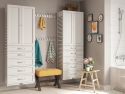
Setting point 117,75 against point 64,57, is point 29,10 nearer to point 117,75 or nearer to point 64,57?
point 64,57

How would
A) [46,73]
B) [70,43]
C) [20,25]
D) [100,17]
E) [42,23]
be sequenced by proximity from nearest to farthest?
[20,25], [46,73], [100,17], [42,23], [70,43]

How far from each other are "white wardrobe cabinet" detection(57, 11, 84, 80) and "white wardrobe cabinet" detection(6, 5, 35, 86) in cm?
88

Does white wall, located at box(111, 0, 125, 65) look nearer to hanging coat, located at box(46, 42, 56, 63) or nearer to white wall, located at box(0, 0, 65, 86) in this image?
white wall, located at box(0, 0, 65, 86)

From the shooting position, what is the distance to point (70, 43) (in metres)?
6.24

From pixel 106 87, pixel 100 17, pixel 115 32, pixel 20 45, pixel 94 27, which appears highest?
pixel 100 17

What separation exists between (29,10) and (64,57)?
5.09ft

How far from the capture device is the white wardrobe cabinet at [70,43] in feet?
20.2

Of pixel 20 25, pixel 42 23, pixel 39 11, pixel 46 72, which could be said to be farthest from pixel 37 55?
pixel 39 11

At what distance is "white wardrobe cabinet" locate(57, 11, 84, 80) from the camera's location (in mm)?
6160

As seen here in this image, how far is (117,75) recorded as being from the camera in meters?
5.73

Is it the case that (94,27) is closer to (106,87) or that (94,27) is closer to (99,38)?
(99,38)

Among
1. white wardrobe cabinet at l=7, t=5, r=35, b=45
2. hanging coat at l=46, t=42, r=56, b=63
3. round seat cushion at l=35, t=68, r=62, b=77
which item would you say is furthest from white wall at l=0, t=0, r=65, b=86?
round seat cushion at l=35, t=68, r=62, b=77

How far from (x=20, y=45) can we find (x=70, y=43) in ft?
4.66

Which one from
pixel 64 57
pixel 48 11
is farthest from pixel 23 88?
pixel 48 11
